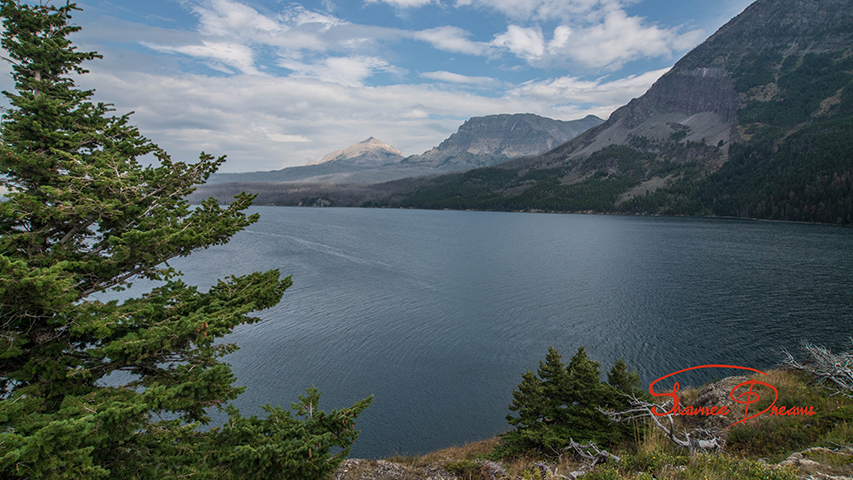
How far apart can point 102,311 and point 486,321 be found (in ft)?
122

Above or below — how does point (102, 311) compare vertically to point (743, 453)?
above

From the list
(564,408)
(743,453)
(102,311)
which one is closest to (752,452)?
(743,453)

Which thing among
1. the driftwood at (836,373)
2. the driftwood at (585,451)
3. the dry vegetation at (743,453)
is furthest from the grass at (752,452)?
the driftwood at (836,373)

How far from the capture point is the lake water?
27617mm

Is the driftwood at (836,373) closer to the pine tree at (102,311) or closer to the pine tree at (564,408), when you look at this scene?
the pine tree at (564,408)

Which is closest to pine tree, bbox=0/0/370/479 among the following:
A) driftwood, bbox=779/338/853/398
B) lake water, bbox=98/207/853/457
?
lake water, bbox=98/207/853/457

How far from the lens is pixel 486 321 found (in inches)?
1667

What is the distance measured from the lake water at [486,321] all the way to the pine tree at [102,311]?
14.9 metres

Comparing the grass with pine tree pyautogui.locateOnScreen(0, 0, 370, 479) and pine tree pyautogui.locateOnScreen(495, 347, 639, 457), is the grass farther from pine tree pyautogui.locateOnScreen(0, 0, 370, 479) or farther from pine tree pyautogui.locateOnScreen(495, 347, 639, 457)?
pine tree pyautogui.locateOnScreen(0, 0, 370, 479)

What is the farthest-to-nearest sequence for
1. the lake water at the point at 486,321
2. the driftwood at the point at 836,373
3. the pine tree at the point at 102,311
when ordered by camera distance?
the lake water at the point at 486,321
the driftwood at the point at 836,373
the pine tree at the point at 102,311

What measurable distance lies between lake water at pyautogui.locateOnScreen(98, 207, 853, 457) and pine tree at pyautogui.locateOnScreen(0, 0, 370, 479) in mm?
14856

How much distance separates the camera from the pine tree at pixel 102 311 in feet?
22.9

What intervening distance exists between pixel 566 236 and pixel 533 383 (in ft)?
357

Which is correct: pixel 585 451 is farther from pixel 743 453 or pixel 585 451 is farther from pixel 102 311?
pixel 102 311
